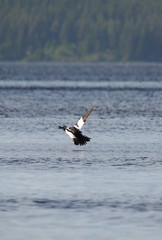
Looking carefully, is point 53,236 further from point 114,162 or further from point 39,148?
point 39,148

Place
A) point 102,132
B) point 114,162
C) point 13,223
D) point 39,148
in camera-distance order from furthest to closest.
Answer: point 102,132 < point 39,148 < point 114,162 < point 13,223

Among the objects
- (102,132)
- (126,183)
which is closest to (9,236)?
(126,183)

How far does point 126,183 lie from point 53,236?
619 centimetres

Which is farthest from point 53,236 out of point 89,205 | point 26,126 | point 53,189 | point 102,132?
point 26,126

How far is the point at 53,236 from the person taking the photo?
15.6 m

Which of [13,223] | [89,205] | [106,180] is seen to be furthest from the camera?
[106,180]

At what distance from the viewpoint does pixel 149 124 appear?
1676 inches

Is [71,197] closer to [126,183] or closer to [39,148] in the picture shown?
[126,183]

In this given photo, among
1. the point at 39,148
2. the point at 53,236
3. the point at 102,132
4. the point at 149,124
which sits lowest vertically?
the point at 53,236

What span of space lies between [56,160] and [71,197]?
23.2ft

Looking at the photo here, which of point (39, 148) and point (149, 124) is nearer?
point (39, 148)

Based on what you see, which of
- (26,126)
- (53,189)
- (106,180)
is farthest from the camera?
(26,126)

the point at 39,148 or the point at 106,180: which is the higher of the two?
the point at 39,148

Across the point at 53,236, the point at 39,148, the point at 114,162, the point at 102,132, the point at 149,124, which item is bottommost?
the point at 53,236
